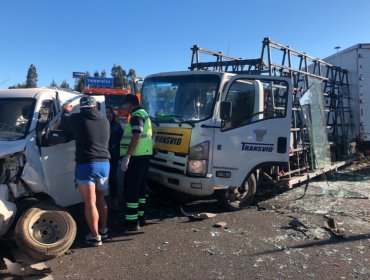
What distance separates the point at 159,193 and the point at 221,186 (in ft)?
5.49

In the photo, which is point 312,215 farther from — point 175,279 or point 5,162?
point 5,162

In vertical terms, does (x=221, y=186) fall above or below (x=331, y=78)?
below

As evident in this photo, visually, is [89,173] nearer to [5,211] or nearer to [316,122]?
[5,211]

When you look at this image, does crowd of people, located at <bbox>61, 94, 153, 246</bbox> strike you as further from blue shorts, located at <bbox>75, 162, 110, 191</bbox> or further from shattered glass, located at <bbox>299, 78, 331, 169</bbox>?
shattered glass, located at <bbox>299, 78, 331, 169</bbox>

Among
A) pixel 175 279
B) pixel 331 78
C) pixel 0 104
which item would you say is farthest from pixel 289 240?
pixel 331 78

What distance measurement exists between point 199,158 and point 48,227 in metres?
2.43

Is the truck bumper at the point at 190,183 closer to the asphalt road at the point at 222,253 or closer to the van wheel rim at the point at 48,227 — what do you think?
the asphalt road at the point at 222,253

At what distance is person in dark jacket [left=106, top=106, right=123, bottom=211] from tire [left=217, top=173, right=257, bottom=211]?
5.58ft

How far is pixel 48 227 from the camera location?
4.65 metres

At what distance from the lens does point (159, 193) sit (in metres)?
7.61

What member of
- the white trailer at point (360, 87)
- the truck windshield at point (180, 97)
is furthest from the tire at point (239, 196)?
the white trailer at point (360, 87)

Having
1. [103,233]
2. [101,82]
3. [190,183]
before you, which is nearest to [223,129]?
[190,183]

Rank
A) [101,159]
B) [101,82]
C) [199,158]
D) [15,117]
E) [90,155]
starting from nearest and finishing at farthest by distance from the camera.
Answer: [90,155]
[101,159]
[15,117]
[199,158]
[101,82]

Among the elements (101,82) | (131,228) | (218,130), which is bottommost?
(131,228)
